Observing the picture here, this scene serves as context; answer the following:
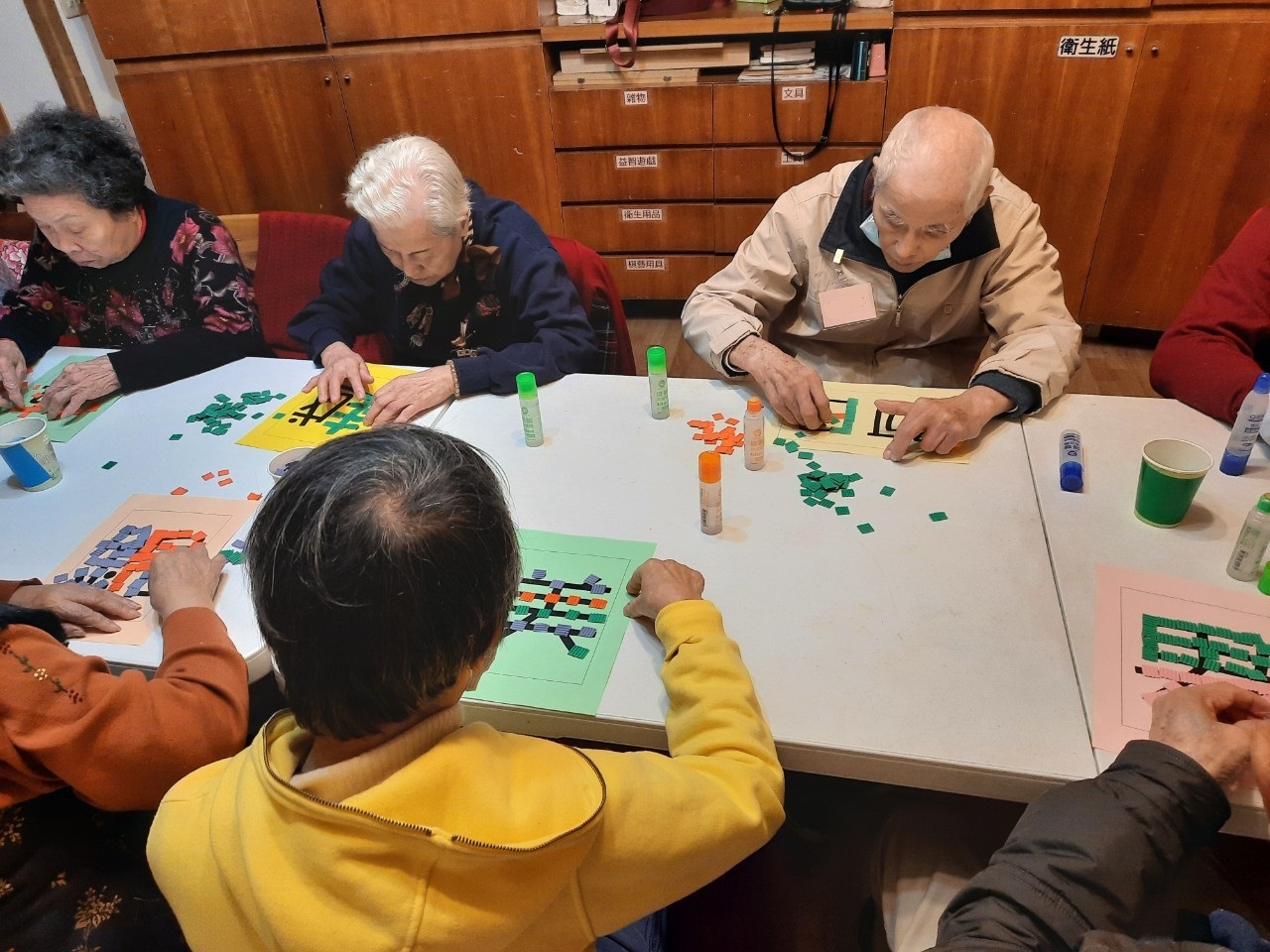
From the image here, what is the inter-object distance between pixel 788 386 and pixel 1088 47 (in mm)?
2229

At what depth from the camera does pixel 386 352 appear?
2312mm

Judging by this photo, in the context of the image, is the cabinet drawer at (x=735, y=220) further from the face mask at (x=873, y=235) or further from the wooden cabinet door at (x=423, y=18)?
the face mask at (x=873, y=235)

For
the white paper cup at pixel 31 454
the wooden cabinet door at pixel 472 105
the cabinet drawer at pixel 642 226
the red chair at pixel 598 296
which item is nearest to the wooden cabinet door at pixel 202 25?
the wooden cabinet door at pixel 472 105

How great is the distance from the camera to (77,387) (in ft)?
6.23

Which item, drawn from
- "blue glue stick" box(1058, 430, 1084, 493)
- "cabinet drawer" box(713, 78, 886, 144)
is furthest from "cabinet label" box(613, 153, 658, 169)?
"blue glue stick" box(1058, 430, 1084, 493)

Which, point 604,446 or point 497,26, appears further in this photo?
point 497,26

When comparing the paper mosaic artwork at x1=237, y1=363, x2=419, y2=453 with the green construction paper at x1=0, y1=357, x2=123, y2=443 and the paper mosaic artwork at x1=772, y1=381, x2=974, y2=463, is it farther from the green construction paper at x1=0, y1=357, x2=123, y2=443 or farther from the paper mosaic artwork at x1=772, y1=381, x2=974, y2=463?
the paper mosaic artwork at x1=772, y1=381, x2=974, y2=463

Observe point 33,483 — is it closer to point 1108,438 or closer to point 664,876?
point 664,876

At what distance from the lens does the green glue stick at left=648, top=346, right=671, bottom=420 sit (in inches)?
65.8

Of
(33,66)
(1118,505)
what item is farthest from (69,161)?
(33,66)

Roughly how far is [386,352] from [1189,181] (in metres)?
2.89

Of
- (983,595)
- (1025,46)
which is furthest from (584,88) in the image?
(983,595)

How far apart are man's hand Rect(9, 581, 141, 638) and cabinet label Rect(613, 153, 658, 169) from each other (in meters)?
2.85

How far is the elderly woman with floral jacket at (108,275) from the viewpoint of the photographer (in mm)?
1921
